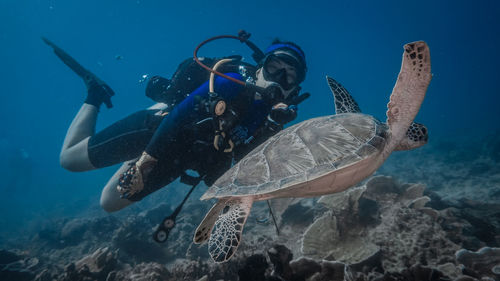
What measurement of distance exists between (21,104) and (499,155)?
5271 inches

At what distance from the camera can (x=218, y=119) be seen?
117 inches

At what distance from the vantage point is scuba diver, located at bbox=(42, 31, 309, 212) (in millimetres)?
3168

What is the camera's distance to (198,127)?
3.27m

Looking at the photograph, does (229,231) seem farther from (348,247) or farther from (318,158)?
(348,247)

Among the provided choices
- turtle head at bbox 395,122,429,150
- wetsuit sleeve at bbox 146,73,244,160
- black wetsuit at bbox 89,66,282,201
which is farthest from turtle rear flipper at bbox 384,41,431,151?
wetsuit sleeve at bbox 146,73,244,160

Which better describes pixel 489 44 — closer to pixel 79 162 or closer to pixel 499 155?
pixel 499 155

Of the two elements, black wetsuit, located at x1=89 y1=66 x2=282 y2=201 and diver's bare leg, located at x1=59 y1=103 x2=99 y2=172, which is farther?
diver's bare leg, located at x1=59 y1=103 x2=99 y2=172

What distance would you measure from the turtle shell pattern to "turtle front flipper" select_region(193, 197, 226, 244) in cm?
23

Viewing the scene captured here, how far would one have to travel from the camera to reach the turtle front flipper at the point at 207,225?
244 cm

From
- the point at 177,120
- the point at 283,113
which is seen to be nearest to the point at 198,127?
the point at 177,120

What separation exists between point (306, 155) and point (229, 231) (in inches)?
50.4

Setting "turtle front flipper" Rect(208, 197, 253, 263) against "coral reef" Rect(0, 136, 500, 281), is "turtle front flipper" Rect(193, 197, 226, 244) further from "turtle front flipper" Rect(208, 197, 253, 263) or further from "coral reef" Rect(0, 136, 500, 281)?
"coral reef" Rect(0, 136, 500, 281)

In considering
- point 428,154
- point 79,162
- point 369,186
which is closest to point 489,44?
point 428,154

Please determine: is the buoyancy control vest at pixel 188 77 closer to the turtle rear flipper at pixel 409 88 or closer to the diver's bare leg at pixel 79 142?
the diver's bare leg at pixel 79 142
